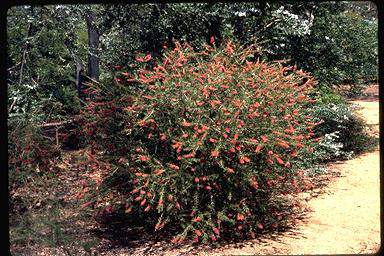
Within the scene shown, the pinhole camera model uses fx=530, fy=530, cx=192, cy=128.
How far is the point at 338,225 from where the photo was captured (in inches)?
299

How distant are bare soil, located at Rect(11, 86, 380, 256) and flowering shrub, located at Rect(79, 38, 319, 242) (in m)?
0.33

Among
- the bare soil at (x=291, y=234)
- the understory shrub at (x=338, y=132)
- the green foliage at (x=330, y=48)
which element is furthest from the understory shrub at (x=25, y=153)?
the green foliage at (x=330, y=48)

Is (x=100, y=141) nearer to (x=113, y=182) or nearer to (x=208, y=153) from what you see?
(x=113, y=182)

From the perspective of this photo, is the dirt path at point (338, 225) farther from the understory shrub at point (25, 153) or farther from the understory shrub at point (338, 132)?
the understory shrub at point (25, 153)

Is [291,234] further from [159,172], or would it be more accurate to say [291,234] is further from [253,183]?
[159,172]

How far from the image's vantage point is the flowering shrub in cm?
627

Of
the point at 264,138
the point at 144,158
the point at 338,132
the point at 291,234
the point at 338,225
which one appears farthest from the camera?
the point at 338,132

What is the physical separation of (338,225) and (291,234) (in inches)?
34.7

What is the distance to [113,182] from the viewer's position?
6.92 meters

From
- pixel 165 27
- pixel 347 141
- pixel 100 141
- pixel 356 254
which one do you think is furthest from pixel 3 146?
pixel 347 141

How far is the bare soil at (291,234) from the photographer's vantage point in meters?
6.63

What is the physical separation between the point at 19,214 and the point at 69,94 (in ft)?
29.1

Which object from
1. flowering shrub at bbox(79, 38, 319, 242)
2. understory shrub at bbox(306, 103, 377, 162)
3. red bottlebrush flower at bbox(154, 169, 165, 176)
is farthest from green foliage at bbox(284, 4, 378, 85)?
red bottlebrush flower at bbox(154, 169, 165, 176)

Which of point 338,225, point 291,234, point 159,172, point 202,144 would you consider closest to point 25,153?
point 159,172
